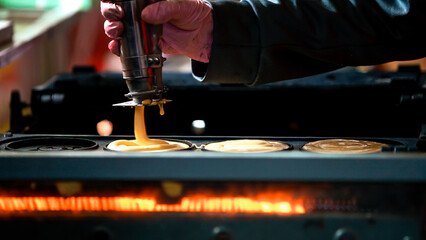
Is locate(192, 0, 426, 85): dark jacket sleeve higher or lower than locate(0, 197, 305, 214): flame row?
higher

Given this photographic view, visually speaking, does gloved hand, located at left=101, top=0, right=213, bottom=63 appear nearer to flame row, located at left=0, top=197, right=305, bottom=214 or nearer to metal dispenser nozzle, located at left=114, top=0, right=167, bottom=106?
metal dispenser nozzle, located at left=114, top=0, right=167, bottom=106

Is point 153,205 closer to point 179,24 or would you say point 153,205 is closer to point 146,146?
point 146,146

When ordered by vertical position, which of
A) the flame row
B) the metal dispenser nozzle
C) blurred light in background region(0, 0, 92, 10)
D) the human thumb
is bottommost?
the flame row

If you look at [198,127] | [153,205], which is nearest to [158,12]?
[153,205]

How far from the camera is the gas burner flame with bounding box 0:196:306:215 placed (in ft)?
2.97

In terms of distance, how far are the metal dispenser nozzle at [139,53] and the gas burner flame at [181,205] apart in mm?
294

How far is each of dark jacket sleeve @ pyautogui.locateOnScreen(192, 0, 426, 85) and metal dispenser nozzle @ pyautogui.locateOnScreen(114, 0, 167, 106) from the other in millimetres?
160

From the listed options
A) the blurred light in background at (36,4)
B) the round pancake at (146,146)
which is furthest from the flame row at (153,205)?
the blurred light in background at (36,4)

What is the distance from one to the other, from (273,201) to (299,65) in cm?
53

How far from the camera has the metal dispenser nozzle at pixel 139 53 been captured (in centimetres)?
114

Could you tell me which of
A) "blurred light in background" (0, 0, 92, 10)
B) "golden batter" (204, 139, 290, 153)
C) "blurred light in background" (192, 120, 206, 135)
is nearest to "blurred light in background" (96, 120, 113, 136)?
"blurred light in background" (192, 120, 206, 135)

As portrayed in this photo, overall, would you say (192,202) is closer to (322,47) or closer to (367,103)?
(322,47)

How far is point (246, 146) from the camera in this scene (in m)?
1.24

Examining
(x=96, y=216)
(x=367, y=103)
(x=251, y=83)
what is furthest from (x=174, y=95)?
(x=96, y=216)
